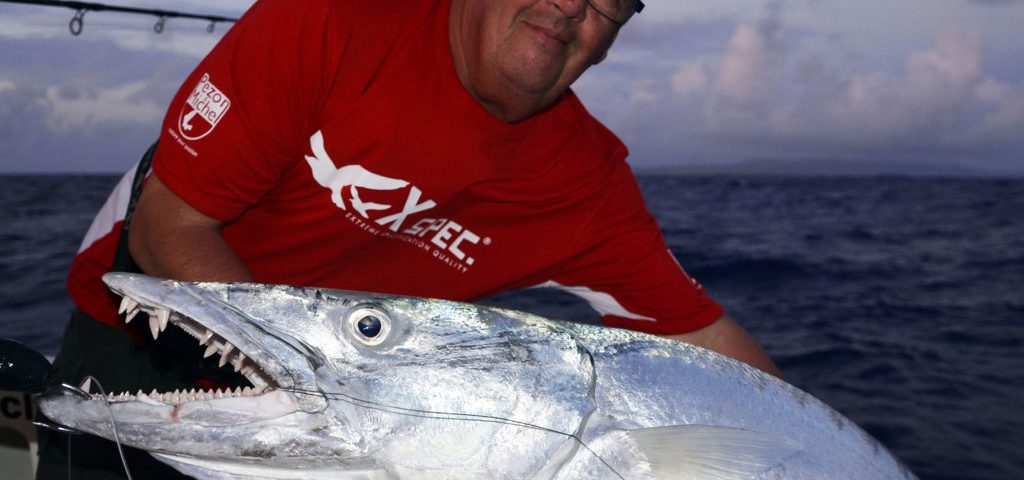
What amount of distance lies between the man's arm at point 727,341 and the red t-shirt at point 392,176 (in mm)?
44

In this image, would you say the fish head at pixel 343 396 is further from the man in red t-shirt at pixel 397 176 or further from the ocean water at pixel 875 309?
the ocean water at pixel 875 309

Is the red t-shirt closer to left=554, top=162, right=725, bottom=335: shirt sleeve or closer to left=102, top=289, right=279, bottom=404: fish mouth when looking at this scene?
left=554, top=162, right=725, bottom=335: shirt sleeve

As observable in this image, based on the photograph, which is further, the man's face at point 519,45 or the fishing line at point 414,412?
the man's face at point 519,45

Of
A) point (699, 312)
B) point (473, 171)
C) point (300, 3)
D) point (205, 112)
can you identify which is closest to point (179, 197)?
point (205, 112)

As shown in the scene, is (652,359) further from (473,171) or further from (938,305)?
(938,305)

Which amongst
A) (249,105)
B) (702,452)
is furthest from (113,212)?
(702,452)

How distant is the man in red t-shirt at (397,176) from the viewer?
230 cm

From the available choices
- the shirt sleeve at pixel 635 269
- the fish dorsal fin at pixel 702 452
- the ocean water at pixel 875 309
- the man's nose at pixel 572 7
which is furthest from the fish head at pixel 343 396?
the ocean water at pixel 875 309

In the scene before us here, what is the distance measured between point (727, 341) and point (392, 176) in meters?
1.38

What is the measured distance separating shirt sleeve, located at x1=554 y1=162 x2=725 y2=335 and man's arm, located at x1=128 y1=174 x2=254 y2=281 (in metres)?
1.25

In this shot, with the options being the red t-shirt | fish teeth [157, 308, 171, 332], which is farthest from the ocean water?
fish teeth [157, 308, 171, 332]

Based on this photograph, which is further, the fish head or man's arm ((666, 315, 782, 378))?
man's arm ((666, 315, 782, 378))

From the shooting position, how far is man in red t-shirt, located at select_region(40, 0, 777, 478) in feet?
7.54

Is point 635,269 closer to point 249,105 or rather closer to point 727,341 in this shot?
point 727,341
